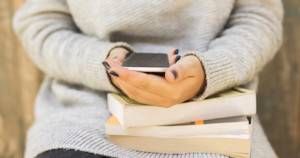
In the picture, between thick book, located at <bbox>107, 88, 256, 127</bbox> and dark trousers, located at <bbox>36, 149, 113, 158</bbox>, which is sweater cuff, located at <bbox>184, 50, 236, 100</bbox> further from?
dark trousers, located at <bbox>36, 149, 113, 158</bbox>

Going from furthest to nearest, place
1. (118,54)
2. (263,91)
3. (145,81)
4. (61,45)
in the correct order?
(263,91), (61,45), (118,54), (145,81)

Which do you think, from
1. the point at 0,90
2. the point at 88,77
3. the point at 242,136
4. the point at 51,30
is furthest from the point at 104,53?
the point at 0,90

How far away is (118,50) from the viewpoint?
90 cm

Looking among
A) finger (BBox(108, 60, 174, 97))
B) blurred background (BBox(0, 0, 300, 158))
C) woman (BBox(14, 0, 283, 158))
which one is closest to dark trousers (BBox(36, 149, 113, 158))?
woman (BBox(14, 0, 283, 158))

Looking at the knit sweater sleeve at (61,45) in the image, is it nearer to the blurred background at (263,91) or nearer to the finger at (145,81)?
the finger at (145,81)

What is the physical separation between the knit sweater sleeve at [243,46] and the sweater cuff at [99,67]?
0.48 ft

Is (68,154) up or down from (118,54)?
down

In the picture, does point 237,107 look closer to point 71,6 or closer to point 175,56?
point 175,56

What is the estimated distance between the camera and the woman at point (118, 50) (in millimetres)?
821

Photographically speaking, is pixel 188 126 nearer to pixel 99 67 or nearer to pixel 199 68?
pixel 199 68

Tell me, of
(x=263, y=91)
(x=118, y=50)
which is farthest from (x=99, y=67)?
(x=263, y=91)

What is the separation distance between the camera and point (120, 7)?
3.17ft

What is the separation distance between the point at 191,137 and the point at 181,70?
96 mm

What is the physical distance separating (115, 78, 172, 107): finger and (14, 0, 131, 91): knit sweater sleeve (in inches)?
3.5
